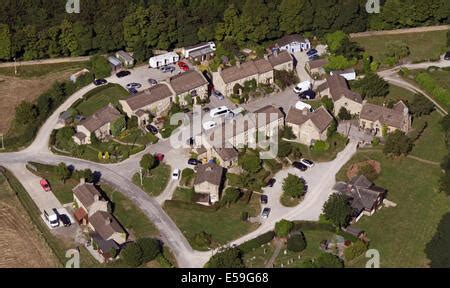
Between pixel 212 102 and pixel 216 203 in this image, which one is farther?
pixel 212 102

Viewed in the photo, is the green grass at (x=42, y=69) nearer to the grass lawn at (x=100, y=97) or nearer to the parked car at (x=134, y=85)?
the grass lawn at (x=100, y=97)

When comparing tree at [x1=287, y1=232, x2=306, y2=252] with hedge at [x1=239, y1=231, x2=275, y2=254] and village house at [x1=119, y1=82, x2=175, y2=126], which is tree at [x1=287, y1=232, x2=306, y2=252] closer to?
hedge at [x1=239, y1=231, x2=275, y2=254]

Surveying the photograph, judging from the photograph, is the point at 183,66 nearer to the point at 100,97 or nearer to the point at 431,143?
the point at 100,97

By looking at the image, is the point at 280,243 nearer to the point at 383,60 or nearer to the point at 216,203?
the point at 216,203

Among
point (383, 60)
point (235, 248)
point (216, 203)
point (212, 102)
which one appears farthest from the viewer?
point (383, 60)

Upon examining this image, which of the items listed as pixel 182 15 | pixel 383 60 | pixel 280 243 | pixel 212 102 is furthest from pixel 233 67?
pixel 280 243

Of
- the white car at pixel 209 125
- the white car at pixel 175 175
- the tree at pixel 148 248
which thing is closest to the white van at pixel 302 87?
the white car at pixel 209 125
